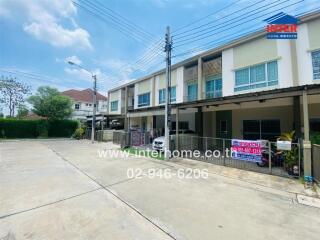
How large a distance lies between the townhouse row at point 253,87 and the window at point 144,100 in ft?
8.97

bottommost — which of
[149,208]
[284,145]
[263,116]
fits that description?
[149,208]

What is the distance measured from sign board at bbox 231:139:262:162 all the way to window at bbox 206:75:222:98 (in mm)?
7023

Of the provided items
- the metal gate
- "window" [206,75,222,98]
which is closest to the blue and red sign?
"window" [206,75,222,98]

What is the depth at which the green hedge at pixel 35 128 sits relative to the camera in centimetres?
2548

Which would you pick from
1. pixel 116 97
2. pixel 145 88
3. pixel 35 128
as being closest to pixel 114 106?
pixel 116 97

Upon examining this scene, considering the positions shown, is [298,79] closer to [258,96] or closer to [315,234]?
[258,96]

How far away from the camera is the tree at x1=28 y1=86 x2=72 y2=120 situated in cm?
2644

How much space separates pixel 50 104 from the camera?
26562mm

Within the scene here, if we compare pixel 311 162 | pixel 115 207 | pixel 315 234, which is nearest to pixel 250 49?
pixel 311 162

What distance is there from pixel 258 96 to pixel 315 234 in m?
6.14

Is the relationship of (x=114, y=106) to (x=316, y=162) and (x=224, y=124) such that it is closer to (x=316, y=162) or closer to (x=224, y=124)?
(x=224, y=124)

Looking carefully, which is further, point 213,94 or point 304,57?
point 213,94

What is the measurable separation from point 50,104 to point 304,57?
27903 mm

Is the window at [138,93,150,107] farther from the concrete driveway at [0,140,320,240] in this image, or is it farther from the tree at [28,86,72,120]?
the concrete driveway at [0,140,320,240]
